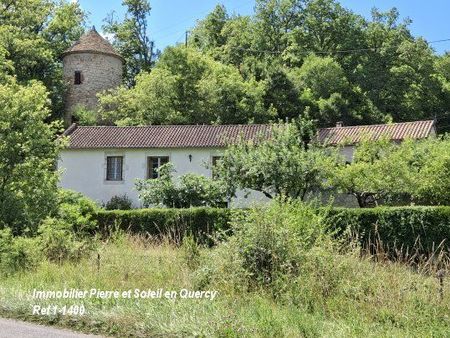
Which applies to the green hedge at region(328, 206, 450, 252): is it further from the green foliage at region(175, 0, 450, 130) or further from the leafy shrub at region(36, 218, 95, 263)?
the green foliage at region(175, 0, 450, 130)

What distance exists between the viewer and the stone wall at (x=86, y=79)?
4909cm

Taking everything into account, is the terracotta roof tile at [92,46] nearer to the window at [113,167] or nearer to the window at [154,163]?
Answer: the window at [113,167]

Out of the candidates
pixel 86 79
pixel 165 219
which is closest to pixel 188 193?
pixel 165 219

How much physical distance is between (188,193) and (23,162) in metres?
12.6

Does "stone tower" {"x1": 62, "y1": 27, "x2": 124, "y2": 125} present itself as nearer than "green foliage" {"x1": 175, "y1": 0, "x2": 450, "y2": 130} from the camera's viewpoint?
No

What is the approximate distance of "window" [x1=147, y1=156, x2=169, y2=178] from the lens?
32625 mm

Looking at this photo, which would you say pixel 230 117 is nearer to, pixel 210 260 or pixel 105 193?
pixel 105 193

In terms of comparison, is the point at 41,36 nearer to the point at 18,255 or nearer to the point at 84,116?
the point at 84,116

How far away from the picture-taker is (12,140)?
1189 centimetres

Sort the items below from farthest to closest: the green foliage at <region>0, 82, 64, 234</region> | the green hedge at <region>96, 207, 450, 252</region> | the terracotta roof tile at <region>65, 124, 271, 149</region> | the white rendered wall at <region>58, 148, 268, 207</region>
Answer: the white rendered wall at <region>58, 148, 268, 207</region>
the terracotta roof tile at <region>65, 124, 271, 149</region>
the green hedge at <region>96, 207, 450, 252</region>
the green foliage at <region>0, 82, 64, 234</region>

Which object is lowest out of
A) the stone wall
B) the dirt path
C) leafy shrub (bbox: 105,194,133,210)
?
leafy shrub (bbox: 105,194,133,210)

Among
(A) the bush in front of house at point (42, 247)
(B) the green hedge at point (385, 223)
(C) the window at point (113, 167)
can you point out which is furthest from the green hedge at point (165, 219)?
(C) the window at point (113, 167)

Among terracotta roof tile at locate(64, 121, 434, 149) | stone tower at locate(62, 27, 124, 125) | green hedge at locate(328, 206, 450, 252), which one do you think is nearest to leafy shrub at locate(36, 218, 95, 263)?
green hedge at locate(328, 206, 450, 252)

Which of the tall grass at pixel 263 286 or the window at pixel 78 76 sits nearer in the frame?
the tall grass at pixel 263 286
